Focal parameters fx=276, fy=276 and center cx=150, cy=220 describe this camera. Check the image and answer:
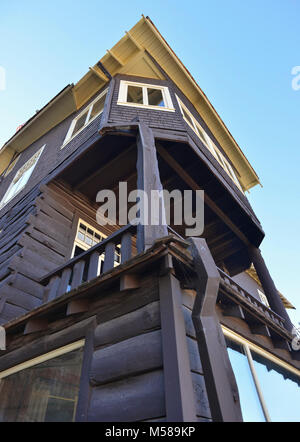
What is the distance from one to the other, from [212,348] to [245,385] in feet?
3.06

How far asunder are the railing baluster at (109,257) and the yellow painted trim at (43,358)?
726 millimetres

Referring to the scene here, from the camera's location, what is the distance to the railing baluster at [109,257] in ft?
9.38

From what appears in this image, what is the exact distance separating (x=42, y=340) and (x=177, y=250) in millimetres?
1777

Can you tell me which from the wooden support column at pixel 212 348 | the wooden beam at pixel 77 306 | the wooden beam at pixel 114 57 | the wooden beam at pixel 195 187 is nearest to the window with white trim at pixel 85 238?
the wooden beam at pixel 195 187

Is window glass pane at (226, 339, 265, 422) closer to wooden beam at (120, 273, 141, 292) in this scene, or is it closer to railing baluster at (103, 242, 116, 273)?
wooden beam at (120, 273, 141, 292)

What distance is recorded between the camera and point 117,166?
5668 millimetres

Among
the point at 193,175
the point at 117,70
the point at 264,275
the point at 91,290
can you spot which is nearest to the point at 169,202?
the point at 193,175

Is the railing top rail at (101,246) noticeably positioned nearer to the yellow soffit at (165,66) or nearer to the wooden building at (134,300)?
the wooden building at (134,300)

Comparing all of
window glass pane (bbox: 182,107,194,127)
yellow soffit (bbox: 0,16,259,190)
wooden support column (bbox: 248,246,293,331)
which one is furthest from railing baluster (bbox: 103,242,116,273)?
yellow soffit (bbox: 0,16,259,190)

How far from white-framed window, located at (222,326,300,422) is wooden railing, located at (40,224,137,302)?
130cm

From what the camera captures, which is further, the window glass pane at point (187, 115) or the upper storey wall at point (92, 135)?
the window glass pane at point (187, 115)

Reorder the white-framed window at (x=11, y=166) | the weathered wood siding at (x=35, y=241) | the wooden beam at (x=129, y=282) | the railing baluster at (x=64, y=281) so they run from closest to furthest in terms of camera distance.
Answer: the wooden beam at (x=129, y=282), the railing baluster at (x=64, y=281), the weathered wood siding at (x=35, y=241), the white-framed window at (x=11, y=166)

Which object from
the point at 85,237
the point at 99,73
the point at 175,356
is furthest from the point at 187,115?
the point at 175,356

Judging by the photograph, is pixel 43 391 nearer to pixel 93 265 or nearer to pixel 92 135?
pixel 93 265
